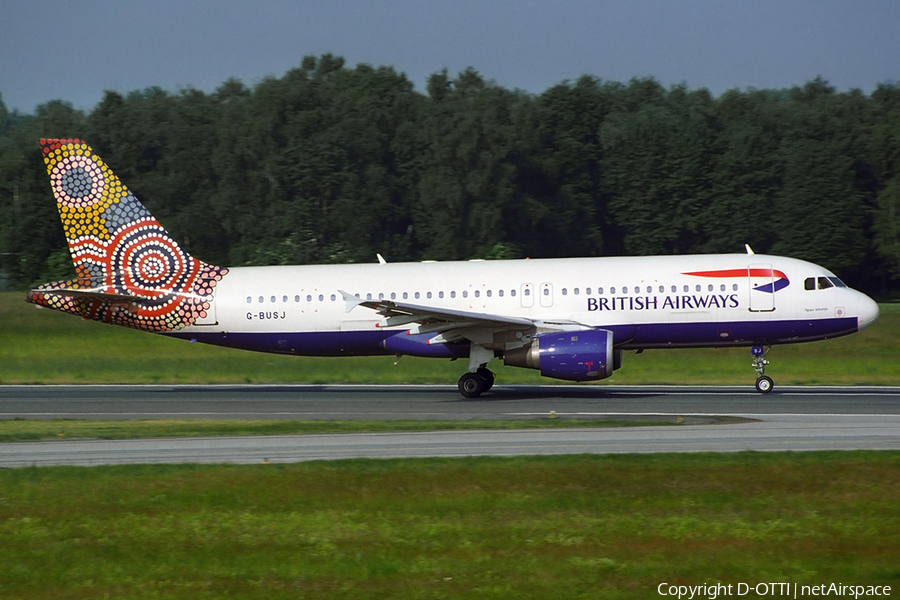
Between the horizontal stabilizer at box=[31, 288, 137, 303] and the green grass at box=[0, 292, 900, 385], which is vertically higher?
the horizontal stabilizer at box=[31, 288, 137, 303]

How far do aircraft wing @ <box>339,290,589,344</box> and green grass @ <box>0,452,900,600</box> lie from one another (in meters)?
10.1

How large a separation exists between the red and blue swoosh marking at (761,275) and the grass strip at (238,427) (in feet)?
22.5

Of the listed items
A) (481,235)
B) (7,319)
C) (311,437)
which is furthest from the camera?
(481,235)

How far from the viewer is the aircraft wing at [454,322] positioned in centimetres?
2636

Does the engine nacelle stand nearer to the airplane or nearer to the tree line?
the airplane

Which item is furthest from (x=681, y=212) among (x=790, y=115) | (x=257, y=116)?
(x=257, y=116)

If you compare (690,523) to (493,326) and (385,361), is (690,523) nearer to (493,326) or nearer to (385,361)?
(493,326)

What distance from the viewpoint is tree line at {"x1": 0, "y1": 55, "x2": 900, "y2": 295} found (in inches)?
2667

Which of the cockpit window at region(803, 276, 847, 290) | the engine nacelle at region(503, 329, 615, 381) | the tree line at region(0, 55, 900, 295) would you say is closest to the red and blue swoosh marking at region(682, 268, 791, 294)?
the cockpit window at region(803, 276, 847, 290)

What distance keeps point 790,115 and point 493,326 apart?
58004 millimetres

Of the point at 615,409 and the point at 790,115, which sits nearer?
the point at 615,409

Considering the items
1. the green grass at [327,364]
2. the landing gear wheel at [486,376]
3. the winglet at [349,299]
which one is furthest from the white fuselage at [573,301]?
the green grass at [327,364]

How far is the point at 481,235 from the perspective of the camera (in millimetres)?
68000

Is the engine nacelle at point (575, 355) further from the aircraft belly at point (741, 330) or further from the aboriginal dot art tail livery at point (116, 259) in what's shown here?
the aboriginal dot art tail livery at point (116, 259)
